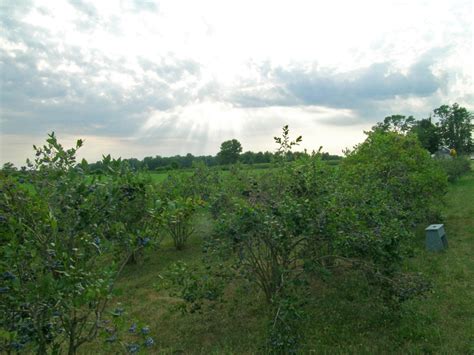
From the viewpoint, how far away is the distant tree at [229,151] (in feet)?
237

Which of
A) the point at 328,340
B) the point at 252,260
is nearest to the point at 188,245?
the point at 252,260

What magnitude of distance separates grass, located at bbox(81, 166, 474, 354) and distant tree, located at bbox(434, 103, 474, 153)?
58.6 m

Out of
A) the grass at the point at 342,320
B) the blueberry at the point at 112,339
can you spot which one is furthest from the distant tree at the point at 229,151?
the blueberry at the point at 112,339

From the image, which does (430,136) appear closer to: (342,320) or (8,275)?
(342,320)

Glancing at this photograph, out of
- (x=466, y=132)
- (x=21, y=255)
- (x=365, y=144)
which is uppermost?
(x=466, y=132)

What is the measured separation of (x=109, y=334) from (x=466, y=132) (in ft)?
221

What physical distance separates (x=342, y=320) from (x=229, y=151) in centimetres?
6724

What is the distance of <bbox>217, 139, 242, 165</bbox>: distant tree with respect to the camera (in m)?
72.3

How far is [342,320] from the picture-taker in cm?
616

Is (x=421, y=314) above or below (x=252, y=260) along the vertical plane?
below

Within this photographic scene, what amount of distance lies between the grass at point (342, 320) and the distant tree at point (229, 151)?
208 ft

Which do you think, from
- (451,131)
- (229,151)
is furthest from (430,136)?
(229,151)

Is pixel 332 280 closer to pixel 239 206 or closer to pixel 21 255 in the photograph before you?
pixel 239 206

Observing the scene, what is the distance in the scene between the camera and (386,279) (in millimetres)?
5402
